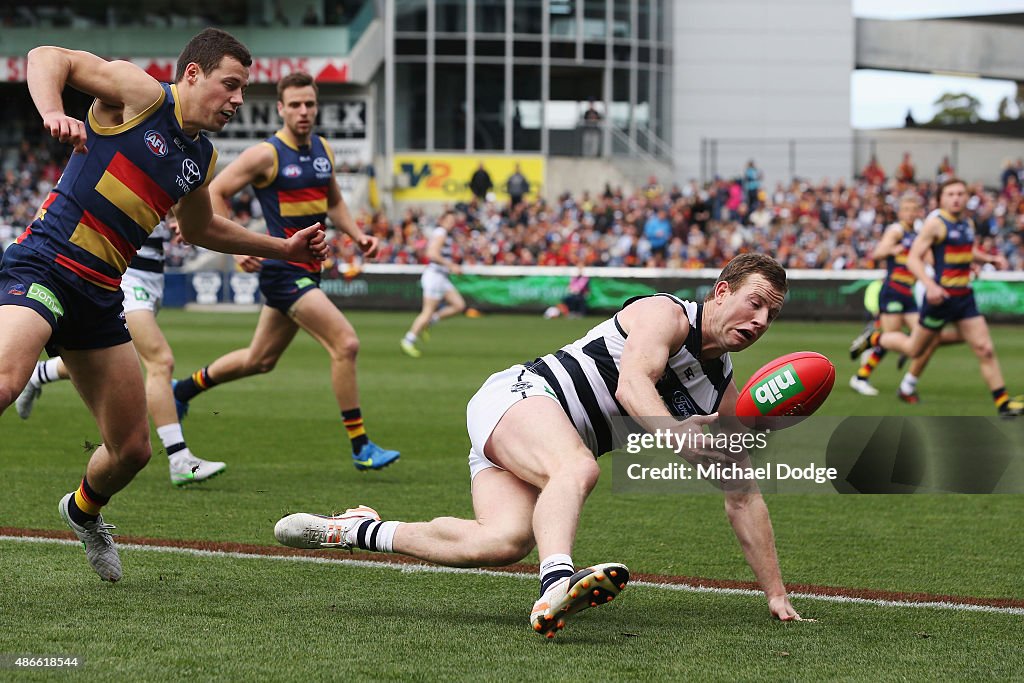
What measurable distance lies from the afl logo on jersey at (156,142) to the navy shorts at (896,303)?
12.3m

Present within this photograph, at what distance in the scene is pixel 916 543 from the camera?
7.52 meters

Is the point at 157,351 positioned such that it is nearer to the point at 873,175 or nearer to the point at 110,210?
the point at 110,210

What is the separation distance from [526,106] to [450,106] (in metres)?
2.47

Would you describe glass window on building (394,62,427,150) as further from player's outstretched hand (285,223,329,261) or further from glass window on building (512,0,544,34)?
player's outstretched hand (285,223,329,261)

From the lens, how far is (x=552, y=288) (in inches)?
1300

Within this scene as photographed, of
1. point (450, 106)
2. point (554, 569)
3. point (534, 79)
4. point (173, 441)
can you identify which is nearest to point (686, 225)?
point (534, 79)

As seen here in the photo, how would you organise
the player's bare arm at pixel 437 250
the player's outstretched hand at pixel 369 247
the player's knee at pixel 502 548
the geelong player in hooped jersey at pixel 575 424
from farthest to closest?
1. the player's bare arm at pixel 437 250
2. the player's outstretched hand at pixel 369 247
3. the player's knee at pixel 502 548
4. the geelong player in hooped jersey at pixel 575 424

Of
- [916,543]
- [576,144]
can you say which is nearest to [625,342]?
[916,543]

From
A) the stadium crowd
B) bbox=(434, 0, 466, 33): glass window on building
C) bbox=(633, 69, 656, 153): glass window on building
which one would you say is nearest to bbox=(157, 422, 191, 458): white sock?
the stadium crowd

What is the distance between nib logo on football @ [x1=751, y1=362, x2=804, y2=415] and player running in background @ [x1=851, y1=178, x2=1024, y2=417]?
8989 mm

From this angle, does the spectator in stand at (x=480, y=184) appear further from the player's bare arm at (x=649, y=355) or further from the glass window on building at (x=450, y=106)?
the player's bare arm at (x=649, y=355)

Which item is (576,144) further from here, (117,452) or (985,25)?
(117,452)

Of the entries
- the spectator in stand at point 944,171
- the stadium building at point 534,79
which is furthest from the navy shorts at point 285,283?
the stadium building at point 534,79

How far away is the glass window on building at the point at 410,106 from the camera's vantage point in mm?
44875
